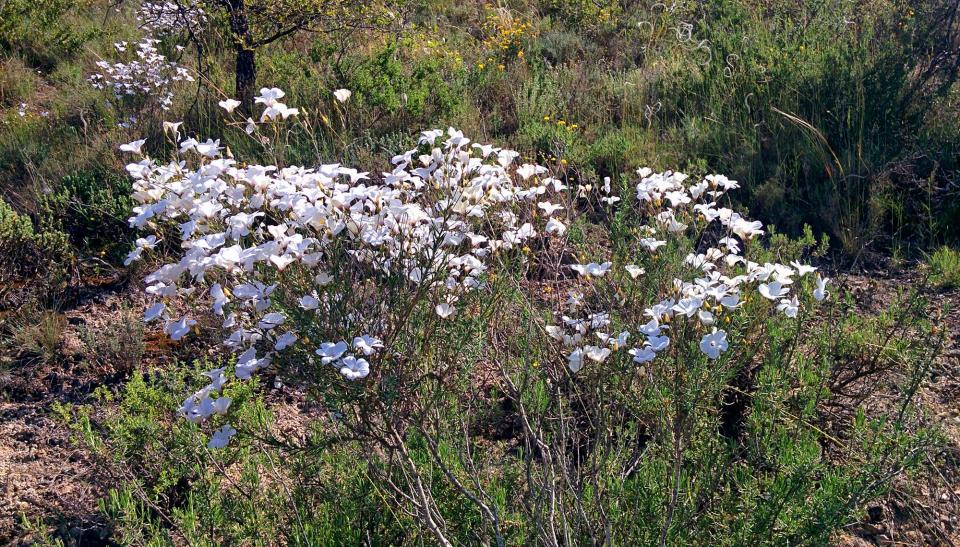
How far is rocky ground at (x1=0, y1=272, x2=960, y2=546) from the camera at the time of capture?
291 cm

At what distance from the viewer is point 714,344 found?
6.88 feet

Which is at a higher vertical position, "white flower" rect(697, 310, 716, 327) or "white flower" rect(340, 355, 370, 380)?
"white flower" rect(340, 355, 370, 380)

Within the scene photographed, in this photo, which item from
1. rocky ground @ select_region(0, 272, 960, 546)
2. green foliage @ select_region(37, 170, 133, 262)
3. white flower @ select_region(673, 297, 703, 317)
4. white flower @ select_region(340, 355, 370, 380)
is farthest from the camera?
green foliage @ select_region(37, 170, 133, 262)

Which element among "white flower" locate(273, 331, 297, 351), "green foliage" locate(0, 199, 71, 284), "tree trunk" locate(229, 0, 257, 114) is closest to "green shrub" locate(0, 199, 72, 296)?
"green foliage" locate(0, 199, 71, 284)

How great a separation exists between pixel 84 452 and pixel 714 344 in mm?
2748

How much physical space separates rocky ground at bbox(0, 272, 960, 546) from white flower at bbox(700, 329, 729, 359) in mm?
1211

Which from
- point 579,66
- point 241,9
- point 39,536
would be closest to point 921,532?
point 39,536

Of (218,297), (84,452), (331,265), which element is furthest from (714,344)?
(84,452)

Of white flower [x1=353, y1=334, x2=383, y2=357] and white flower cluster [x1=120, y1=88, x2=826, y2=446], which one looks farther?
white flower cluster [x1=120, y1=88, x2=826, y2=446]

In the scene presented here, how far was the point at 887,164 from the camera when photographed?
4.79 meters

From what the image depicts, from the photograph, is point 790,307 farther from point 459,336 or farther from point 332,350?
point 332,350

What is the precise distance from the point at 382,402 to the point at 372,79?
13.0 feet

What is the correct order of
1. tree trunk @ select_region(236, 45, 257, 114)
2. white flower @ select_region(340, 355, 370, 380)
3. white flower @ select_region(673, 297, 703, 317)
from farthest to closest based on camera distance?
tree trunk @ select_region(236, 45, 257, 114)
white flower @ select_region(673, 297, 703, 317)
white flower @ select_region(340, 355, 370, 380)

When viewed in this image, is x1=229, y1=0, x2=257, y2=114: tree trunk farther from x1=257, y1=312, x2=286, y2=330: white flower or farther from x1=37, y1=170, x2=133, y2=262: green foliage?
x1=257, y1=312, x2=286, y2=330: white flower
